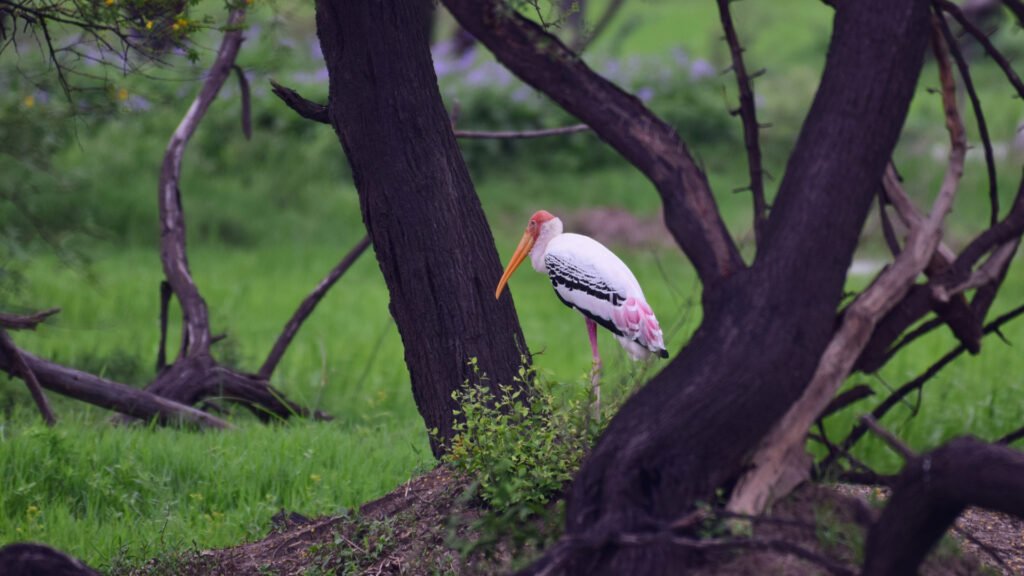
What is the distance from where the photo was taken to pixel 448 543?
3.89m

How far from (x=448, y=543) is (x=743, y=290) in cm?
115

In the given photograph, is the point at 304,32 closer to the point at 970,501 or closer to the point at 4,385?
the point at 4,385

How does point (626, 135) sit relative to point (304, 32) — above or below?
below

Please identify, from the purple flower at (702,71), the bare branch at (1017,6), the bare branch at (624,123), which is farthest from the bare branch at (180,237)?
the purple flower at (702,71)

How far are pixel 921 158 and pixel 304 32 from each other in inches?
724

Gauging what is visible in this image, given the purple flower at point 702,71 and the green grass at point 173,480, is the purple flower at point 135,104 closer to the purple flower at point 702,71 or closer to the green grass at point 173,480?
the green grass at point 173,480

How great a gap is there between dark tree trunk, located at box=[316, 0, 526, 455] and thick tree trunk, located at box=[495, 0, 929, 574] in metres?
1.18

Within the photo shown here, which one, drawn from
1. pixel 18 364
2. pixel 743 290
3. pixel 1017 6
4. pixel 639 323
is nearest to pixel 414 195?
pixel 639 323

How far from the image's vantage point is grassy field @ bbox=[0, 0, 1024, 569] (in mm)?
6031

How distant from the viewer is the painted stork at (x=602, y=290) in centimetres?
557

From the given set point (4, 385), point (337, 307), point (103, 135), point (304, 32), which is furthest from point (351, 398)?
point (304, 32)

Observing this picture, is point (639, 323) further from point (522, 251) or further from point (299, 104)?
point (299, 104)

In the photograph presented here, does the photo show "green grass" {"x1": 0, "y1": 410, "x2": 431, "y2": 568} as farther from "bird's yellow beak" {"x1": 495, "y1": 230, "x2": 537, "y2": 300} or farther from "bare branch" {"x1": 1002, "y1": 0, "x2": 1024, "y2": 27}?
"bare branch" {"x1": 1002, "y1": 0, "x2": 1024, "y2": 27}

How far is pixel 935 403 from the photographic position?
Result: 9.00m
